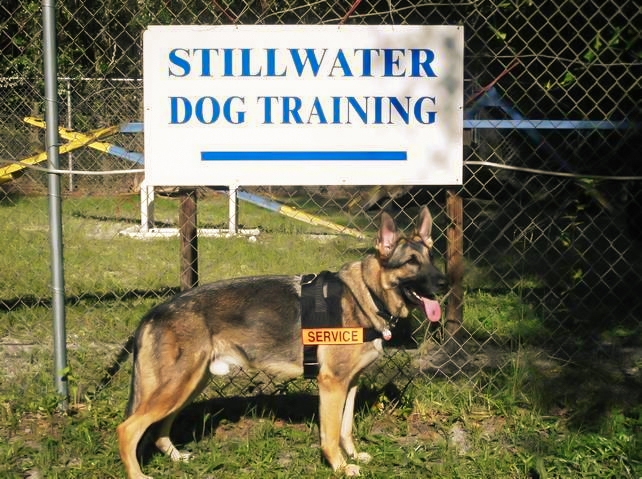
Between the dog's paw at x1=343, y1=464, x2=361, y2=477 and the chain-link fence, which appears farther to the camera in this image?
the chain-link fence

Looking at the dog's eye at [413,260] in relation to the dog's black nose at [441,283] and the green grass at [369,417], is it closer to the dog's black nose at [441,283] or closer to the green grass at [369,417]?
the dog's black nose at [441,283]

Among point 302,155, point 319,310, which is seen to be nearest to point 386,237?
point 319,310

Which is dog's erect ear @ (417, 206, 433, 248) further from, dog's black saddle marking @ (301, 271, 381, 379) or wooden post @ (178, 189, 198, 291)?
wooden post @ (178, 189, 198, 291)

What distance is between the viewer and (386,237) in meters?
3.75

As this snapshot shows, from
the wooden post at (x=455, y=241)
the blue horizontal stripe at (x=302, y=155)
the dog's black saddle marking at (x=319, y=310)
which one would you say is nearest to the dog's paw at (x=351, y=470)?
the dog's black saddle marking at (x=319, y=310)

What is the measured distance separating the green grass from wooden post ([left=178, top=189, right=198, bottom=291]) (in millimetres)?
691

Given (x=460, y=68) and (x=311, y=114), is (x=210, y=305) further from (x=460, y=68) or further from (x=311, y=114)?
(x=460, y=68)

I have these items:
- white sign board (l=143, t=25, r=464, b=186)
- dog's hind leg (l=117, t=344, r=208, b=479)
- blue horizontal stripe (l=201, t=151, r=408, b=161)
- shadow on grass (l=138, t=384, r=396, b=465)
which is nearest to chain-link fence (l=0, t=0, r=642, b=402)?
white sign board (l=143, t=25, r=464, b=186)

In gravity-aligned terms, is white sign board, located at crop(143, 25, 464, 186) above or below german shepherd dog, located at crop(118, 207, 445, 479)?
above

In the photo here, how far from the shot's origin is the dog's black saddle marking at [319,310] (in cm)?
374

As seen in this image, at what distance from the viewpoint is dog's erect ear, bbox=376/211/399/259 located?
370 centimetres

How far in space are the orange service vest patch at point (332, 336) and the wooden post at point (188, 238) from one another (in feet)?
3.33

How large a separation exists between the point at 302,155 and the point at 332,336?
0.96 m

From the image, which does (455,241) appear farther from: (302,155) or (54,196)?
(54,196)
